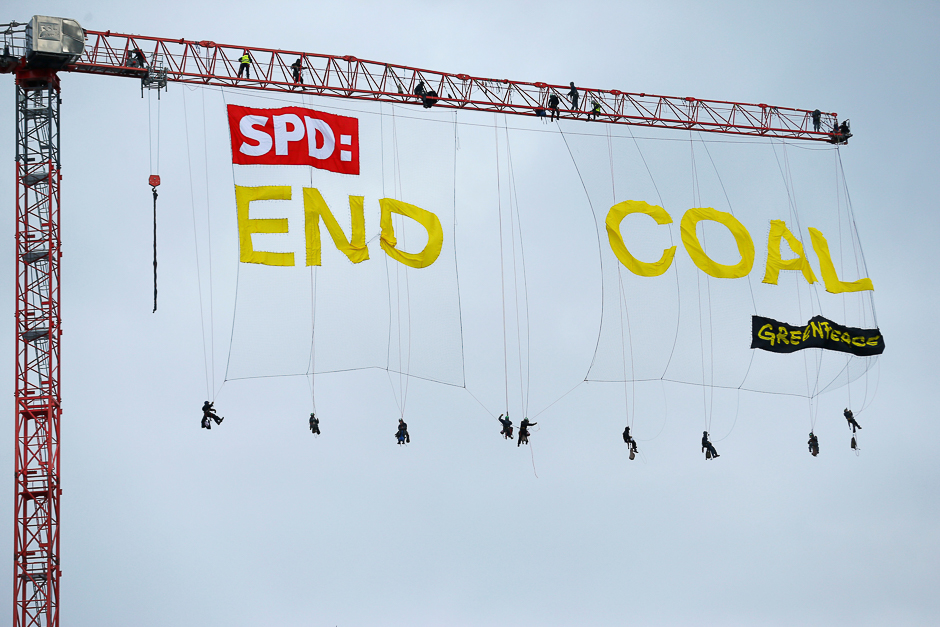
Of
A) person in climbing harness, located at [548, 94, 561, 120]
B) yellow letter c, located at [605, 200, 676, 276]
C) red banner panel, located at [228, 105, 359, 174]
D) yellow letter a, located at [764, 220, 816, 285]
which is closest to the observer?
red banner panel, located at [228, 105, 359, 174]

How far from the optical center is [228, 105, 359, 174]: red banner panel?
37.2 meters

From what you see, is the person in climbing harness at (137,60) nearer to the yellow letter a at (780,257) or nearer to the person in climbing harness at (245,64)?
the person in climbing harness at (245,64)

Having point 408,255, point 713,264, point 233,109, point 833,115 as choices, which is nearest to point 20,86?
point 233,109

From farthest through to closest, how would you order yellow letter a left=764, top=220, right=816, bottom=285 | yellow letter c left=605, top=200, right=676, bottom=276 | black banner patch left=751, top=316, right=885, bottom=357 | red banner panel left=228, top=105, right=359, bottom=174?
1. yellow letter a left=764, top=220, right=816, bottom=285
2. black banner patch left=751, top=316, right=885, bottom=357
3. yellow letter c left=605, top=200, right=676, bottom=276
4. red banner panel left=228, top=105, right=359, bottom=174

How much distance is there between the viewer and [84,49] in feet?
124

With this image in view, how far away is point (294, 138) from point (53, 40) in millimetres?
8290

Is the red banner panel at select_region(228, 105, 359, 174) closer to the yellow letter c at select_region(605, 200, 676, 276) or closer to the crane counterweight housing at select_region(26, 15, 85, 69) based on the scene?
the crane counterweight housing at select_region(26, 15, 85, 69)

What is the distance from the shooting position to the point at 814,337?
4453cm

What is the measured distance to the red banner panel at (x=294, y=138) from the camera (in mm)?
37250

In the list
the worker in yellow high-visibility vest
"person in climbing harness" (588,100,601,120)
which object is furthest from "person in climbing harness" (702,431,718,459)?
the worker in yellow high-visibility vest

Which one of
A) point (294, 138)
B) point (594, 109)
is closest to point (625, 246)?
point (594, 109)

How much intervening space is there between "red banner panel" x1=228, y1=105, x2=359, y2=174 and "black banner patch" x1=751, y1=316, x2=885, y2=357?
16398 millimetres

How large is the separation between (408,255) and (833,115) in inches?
848

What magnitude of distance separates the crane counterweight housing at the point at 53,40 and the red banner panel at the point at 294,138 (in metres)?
5.49
